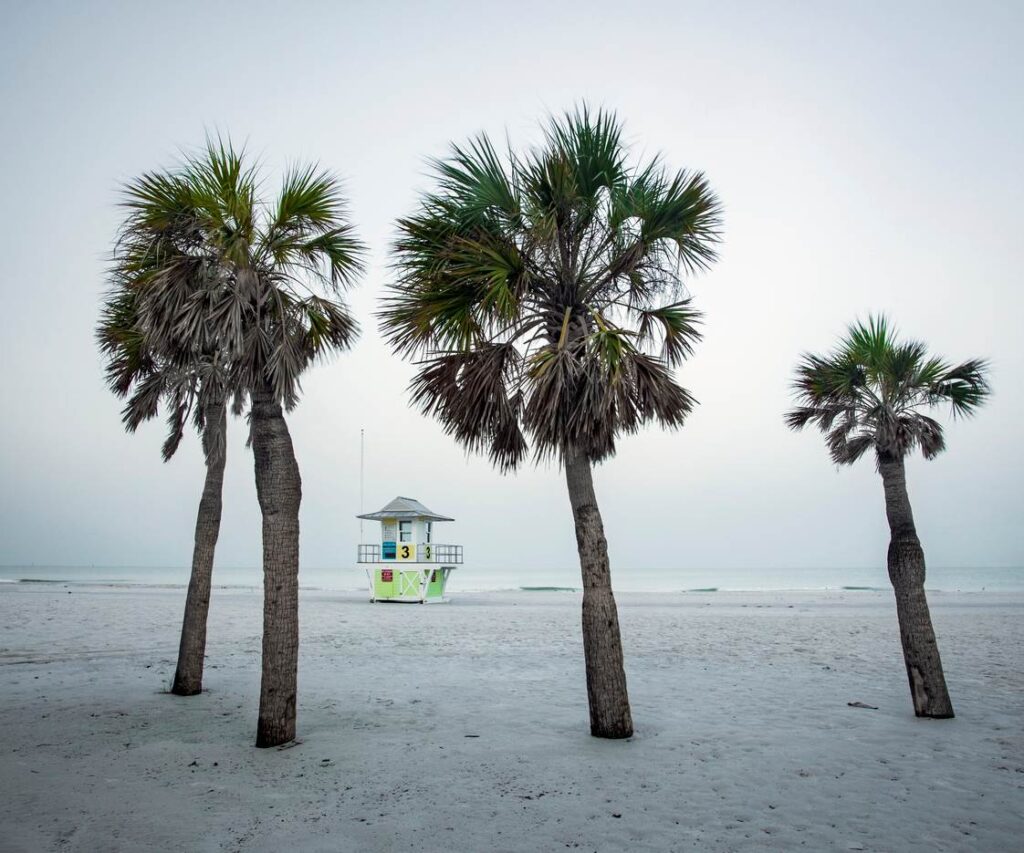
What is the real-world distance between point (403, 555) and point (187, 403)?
24.3 metres

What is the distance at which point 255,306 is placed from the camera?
7.85 m

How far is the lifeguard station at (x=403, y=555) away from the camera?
34.2 m

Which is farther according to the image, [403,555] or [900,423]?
[403,555]

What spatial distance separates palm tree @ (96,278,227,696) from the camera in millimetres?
9961

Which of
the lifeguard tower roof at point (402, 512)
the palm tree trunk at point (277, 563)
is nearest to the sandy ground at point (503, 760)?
the palm tree trunk at point (277, 563)

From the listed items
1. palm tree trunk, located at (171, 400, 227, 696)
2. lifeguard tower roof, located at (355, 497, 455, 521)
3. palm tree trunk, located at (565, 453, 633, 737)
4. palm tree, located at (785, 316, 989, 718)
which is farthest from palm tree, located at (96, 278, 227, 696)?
lifeguard tower roof, located at (355, 497, 455, 521)

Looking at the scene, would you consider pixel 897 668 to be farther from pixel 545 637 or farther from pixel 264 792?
pixel 264 792

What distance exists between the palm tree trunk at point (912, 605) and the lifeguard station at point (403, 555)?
2650 cm

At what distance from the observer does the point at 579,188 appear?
8.12 meters

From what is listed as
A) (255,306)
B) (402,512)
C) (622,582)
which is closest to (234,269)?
(255,306)

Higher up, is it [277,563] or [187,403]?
[187,403]

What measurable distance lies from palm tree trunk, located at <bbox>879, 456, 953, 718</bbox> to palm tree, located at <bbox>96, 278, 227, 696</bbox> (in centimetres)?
917

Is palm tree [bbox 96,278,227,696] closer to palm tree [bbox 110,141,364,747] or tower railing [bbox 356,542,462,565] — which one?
palm tree [bbox 110,141,364,747]

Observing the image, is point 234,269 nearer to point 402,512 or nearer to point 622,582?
point 402,512
